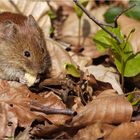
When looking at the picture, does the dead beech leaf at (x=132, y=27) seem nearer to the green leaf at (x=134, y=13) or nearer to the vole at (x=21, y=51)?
the green leaf at (x=134, y=13)

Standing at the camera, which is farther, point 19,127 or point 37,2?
point 37,2

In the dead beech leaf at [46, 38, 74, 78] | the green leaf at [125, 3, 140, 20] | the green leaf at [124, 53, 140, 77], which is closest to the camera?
the green leaf at [124, 53, 140, 77]

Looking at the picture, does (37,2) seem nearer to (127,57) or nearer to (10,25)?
(10,25)

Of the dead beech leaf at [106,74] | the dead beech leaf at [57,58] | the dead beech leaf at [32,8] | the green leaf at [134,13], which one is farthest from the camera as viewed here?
the dead beech leaf at [32,8]

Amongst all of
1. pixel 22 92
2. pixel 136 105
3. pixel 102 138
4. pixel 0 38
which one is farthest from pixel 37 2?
pixel 102 138

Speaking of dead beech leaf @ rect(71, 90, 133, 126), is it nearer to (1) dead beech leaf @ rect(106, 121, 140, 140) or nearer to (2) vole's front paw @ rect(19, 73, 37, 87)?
(1) dead beech leaf @ rect(106, 121, 140, 140)

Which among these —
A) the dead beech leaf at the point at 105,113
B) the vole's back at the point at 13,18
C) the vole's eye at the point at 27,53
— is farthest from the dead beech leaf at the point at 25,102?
Result: the vole's back at the point at 13,18

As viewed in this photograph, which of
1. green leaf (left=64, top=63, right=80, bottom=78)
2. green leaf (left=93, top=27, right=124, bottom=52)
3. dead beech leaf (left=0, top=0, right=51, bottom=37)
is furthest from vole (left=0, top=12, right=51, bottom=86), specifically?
dead beech leaf (left=0, top=0, right=51, bottom=37)
